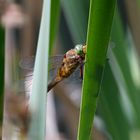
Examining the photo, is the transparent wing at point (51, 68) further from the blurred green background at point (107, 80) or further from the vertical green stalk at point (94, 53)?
the vertical green stalk at point (94, 53)

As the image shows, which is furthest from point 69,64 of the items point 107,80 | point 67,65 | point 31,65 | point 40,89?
point 40,89

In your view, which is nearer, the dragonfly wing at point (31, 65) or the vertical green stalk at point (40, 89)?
the vertical green stalk at point (40, 89)

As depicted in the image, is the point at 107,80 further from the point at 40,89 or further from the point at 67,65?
the point at 67,65

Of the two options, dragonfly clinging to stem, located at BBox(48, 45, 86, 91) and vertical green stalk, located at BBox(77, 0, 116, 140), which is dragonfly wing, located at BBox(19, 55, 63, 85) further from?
vertical green stalk, located at BBox(77, 0, 116, 140)

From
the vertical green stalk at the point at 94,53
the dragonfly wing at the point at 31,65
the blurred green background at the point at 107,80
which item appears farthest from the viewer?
the dragonfly wing at the point at 31,65

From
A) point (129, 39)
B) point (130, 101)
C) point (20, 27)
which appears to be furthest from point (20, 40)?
point (130, 101)

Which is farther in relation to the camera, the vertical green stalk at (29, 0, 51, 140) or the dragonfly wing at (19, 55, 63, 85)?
the dragonfly wing at (19, 55, 63, 85)

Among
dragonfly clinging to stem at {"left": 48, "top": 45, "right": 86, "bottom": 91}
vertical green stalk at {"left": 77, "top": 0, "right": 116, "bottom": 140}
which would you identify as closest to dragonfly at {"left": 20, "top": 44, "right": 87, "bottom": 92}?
dragonfly clinging to stem at {"left": 48, "top": 45, "right": 86, "bottom": 91}

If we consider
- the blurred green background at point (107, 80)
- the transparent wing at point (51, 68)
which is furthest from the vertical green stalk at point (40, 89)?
the transparent wing at point (51, 68)

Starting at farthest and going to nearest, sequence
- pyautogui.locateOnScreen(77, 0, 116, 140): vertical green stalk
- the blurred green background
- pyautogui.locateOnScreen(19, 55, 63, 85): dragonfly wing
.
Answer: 1. pyautogui.locateOnScreen(19, 55, 63, 85): dragonfly wing
2. the blurred green background
3. pyautogui.locateOnScreen(77, 0, 116, 140): vertical green stalk
